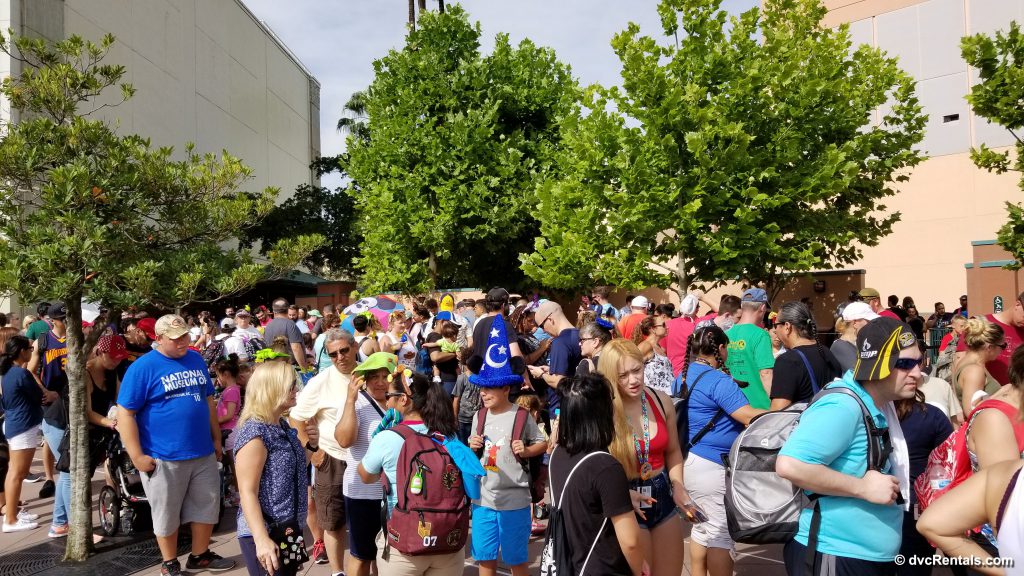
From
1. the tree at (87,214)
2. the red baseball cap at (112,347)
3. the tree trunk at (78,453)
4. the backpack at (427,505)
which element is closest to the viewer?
the backpack at (427,505)

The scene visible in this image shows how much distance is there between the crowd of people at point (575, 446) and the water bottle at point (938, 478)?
0.04 ft

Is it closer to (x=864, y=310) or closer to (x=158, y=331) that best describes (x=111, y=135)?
(x=158, y=331)

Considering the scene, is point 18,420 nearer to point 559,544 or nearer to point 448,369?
point 448,369

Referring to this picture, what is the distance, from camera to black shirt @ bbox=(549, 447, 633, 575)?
10.2 feet

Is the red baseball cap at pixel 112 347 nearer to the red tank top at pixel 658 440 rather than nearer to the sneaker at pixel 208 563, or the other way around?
the sneaker at pixel 208 563

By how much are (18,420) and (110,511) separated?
1.52 m

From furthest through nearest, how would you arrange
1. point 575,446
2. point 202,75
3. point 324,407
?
point 202,75
point 324,407
point 575,446

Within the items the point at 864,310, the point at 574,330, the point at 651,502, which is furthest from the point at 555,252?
the point at 651,502

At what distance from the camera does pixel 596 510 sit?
3.16m

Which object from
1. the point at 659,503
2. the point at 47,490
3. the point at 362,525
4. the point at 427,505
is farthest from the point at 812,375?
the point at 47,490

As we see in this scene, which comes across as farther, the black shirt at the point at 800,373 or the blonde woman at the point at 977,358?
the blonde woman at the point at 977,358

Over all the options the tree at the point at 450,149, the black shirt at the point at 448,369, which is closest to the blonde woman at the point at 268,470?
the black shirt at the point at 448,369

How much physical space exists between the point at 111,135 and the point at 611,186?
41.9 ft

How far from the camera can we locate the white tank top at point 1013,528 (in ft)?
6.97
